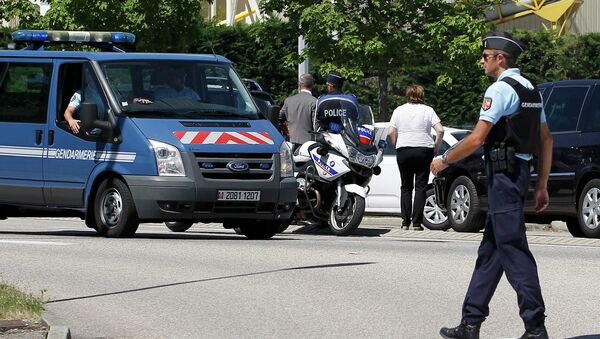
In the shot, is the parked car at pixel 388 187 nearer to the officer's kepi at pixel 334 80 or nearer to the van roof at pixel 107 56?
the officer's kepi at pixel 334 80

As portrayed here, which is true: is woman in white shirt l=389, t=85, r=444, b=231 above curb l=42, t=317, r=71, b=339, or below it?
above

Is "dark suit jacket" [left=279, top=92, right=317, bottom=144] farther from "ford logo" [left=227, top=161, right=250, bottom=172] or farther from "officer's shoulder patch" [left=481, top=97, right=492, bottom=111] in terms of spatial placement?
"officer's shoulder patch" [left=481, top=97, right=492, bottom=111]

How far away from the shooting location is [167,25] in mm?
30625

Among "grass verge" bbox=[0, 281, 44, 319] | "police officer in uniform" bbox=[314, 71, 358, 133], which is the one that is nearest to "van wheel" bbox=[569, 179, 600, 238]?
"police officer in uniform" bbox=[314, 71, 358, 133]

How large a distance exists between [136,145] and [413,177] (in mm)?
4505

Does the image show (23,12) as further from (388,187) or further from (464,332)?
(464,332)

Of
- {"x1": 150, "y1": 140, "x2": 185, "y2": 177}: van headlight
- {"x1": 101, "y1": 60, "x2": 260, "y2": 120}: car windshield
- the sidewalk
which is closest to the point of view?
{"x1": 150, "y1": 140, "x2": 185, "y2": 177}: van headlight

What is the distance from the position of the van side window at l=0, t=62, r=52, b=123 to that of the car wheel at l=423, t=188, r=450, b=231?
5465 millimetres

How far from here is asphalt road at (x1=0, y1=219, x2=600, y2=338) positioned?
9.32 meters

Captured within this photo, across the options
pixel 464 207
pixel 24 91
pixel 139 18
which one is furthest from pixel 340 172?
pixel 139 18

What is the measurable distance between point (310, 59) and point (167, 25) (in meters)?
3.84

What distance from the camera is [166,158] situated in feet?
49.3

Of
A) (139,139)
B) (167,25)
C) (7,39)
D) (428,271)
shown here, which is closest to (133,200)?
(139,139)

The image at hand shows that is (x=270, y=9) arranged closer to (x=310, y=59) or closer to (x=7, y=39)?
(x=310, y=59)
